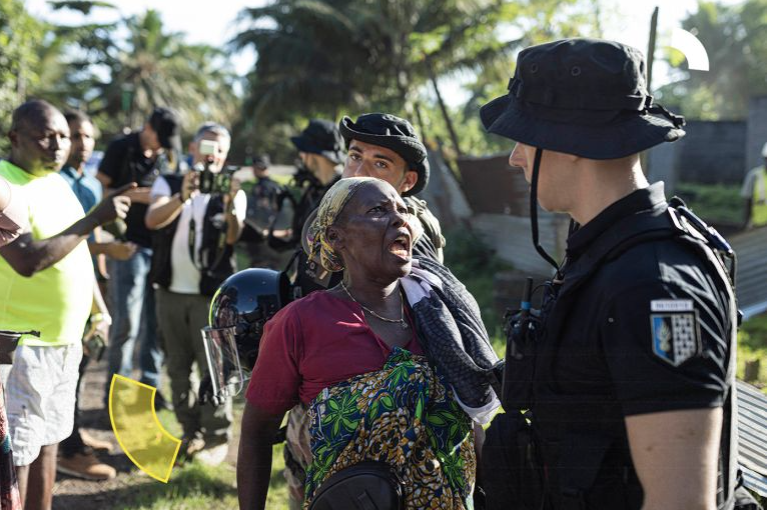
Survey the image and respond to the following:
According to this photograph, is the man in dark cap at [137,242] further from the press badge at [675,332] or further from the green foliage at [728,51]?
→ the green foliage at [728,51]

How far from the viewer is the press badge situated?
1417mm

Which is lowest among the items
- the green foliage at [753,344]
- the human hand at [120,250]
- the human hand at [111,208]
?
the green foliage at [753,344]

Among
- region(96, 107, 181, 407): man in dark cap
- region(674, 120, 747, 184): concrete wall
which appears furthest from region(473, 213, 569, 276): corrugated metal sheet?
region(674, 120, 747, 184): concrete wall

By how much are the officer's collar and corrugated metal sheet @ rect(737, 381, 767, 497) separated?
4.32ft

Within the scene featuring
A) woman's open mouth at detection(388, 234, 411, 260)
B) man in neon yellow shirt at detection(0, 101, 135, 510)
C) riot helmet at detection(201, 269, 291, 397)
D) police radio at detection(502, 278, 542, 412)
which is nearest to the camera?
police radio at detection(502, 278, 542, 412)

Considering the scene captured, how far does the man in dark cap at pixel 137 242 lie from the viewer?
18.5 ft

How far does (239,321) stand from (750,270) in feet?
24.8

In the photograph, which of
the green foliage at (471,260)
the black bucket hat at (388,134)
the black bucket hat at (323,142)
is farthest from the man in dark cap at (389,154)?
the green foliage at (471,260)

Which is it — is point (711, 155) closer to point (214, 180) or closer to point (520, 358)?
point (214, 180)

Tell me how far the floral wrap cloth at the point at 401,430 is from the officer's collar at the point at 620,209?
0.72 m

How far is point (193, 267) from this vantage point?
5.00 meters

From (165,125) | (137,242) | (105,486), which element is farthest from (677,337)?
(165,125)

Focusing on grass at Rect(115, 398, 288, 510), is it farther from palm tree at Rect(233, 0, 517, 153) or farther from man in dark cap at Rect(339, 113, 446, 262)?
palm tree at Rect(233, 0, 517, 153)

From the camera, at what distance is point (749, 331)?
8398 mm
